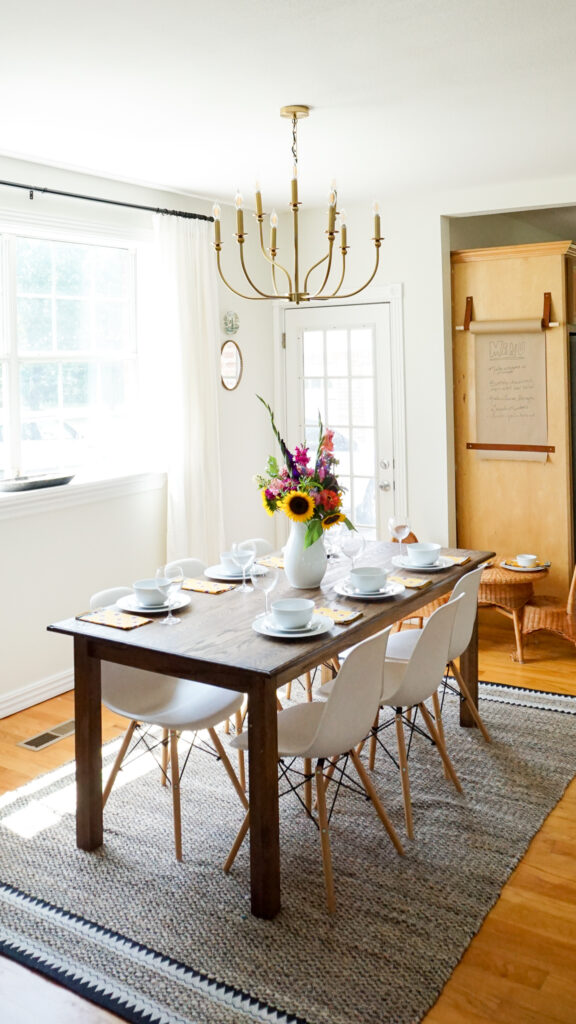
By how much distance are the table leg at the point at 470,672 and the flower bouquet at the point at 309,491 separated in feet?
3.51

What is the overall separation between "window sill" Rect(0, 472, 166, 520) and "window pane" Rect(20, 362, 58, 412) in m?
0.42

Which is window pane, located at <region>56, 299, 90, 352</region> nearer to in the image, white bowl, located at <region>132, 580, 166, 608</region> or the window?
the window

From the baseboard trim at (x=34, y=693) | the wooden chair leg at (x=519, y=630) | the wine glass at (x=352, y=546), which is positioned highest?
the wine glass at (x=352, y=546)

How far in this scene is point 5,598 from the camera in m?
4.24

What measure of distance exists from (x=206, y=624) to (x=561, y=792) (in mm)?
1483

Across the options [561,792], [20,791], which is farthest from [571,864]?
[20,791]

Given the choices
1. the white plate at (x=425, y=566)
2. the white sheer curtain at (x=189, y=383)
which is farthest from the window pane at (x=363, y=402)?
the white plate at (x=425, y=566)

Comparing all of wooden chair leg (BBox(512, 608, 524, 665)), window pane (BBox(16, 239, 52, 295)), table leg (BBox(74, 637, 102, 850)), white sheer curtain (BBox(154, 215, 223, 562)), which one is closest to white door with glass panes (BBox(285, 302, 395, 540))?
white sheer curtain (BBox(154, 215, 223, 562))

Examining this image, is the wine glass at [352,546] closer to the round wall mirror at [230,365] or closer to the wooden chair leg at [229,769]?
the wooden chair leg at [229,769]

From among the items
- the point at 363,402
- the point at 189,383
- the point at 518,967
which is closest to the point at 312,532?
the point at 518,967

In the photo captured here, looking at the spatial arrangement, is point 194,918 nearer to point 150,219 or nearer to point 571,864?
point 571,864

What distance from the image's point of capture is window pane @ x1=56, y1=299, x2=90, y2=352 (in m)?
4.65

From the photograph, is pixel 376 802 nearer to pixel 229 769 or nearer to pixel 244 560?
pixel 229 769

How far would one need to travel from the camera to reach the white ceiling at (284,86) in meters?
2.60
